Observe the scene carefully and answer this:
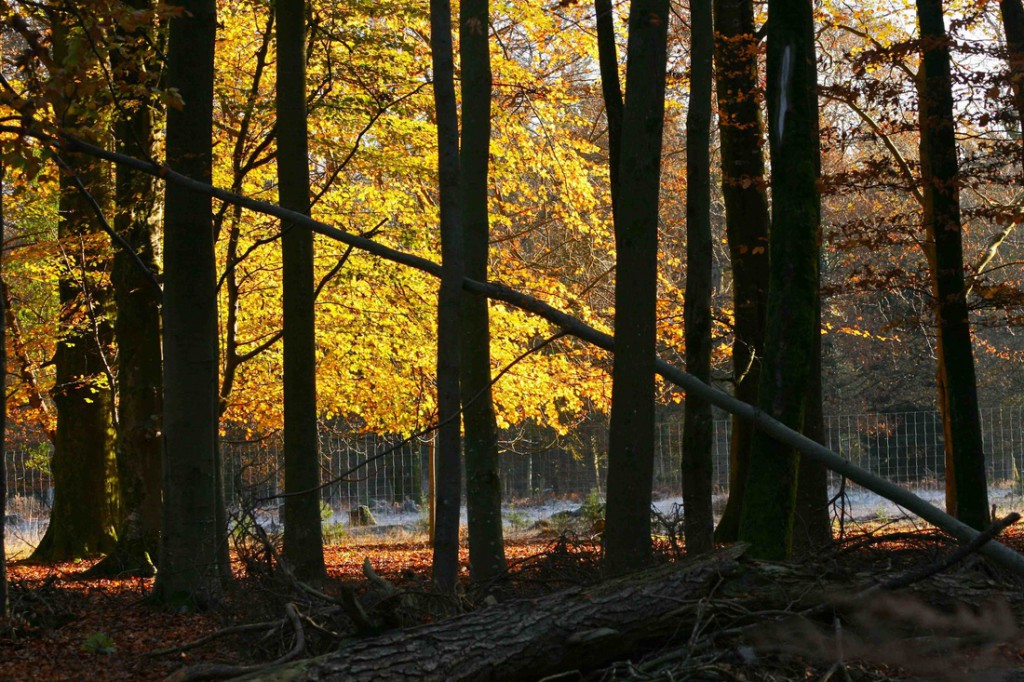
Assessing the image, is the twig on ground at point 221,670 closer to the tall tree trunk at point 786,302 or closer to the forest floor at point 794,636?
the forest floor at point 794,636

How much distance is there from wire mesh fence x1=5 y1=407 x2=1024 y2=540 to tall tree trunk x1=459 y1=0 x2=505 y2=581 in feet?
32.9

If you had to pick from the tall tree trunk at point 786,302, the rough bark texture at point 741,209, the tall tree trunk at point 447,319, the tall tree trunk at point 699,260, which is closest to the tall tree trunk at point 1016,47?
the rough bark texture at point 741,209

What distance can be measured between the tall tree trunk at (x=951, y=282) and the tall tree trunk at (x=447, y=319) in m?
6.18

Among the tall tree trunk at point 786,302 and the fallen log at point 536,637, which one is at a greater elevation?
the tall tree trunk at point 786,302

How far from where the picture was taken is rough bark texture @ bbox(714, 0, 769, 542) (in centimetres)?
1093

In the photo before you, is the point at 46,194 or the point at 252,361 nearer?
the point at 46,194

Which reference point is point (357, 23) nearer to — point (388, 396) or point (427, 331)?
point (427, 331)

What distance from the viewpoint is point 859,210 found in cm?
3047

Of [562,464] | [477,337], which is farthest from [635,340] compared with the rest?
[562,464]

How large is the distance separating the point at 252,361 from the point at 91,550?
420cm

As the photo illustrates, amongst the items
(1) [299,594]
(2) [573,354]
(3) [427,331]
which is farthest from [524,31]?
(1) [299,594]

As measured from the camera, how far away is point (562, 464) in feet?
90.2

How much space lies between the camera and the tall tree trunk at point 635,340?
557 cm

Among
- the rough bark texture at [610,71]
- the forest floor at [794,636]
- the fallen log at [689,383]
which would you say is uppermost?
the rough bark texture at [610,71]
